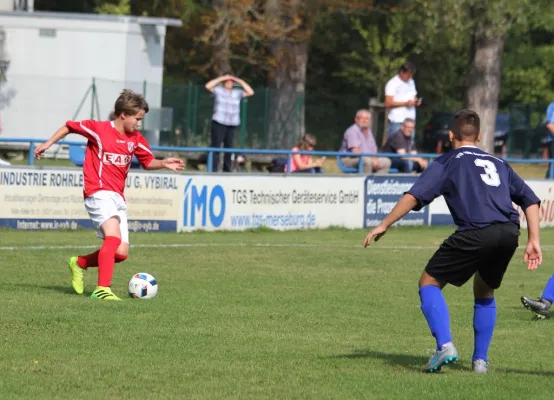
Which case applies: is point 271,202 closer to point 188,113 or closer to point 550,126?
point 550,126

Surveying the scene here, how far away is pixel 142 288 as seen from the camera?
1119 cm

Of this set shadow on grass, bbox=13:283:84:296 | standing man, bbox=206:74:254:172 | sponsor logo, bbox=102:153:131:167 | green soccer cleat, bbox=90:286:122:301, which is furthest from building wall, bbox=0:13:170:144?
green soccer cleat, bbox=90:286:122:301

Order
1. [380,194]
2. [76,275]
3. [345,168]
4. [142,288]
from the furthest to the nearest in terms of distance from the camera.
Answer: [345,168]
[380,194]
[76,275]
[142,288]

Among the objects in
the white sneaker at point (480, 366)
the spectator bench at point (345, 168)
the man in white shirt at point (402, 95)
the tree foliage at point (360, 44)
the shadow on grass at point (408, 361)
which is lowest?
the shadow on grass at point (408, 361)

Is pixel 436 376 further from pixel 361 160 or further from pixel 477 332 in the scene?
pixel 361 160

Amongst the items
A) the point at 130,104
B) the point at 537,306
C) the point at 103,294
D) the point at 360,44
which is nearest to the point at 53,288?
the point at 103,294

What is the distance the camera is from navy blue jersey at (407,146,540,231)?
25.9 ft

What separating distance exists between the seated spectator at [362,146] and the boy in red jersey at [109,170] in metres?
10.6

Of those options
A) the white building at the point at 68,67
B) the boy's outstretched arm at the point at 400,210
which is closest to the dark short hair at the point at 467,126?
the boy's outstretched arm at the point at 400,210

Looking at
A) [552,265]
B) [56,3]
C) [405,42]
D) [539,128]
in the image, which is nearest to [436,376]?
[552,265]

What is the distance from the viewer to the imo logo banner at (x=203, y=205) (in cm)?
1869

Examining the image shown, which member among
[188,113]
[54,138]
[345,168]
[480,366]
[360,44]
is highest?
[360,44]

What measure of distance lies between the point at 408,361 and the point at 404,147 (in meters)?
14.5

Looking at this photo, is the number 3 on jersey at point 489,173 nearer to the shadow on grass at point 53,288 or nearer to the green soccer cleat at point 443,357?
the green soccer cleat at point 443,357
